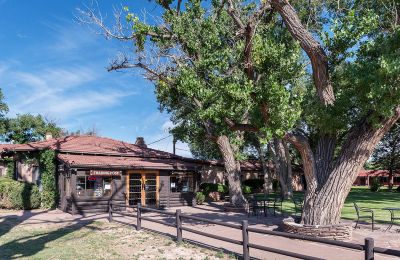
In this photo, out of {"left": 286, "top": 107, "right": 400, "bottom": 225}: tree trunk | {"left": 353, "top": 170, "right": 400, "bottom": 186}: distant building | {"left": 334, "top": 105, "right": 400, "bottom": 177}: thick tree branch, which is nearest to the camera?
{"left": 334, "top": 105, "right": 400, "bottom": 177}: thick tree branch

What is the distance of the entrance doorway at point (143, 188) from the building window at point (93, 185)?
3.44ft

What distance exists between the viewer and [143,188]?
72.8 ft

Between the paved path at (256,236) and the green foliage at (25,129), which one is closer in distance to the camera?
the paved path at (256,236)

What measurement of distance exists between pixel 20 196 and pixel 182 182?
29.4ft

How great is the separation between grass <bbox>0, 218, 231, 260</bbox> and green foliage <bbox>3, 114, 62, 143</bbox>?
37.1m

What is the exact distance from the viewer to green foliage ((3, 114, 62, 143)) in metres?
48.9

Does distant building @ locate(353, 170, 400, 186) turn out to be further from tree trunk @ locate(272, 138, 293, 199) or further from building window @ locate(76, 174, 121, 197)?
building window @ locate(76, 174, 121, 197)

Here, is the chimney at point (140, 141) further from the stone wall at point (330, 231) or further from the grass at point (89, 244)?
the stone wall at point (330, 231)

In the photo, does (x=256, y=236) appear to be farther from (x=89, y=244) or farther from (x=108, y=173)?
(x=108, y=173)

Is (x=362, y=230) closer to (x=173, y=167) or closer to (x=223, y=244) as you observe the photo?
(x=223, y=244)

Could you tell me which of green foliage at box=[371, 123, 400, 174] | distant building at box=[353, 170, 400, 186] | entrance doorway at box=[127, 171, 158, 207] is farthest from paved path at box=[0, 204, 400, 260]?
distant building at box=[353, 170, 400, 186]

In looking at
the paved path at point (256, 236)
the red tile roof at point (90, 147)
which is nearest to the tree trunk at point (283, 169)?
the red tile roof at point (90, 147)

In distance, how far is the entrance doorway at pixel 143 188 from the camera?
21688 millimetres

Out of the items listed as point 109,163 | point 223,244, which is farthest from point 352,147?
point 109,163
